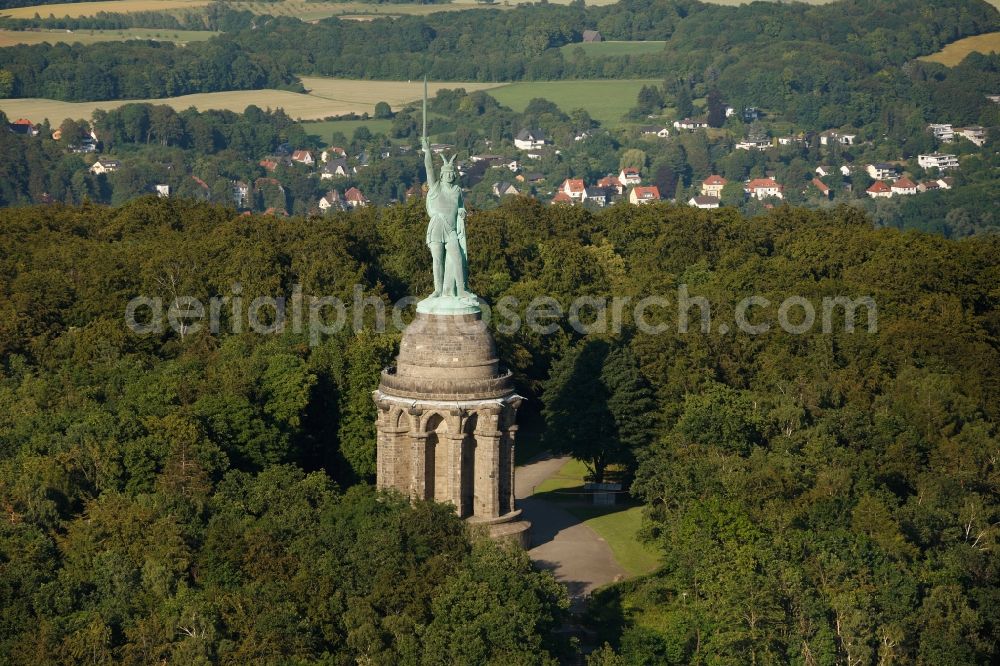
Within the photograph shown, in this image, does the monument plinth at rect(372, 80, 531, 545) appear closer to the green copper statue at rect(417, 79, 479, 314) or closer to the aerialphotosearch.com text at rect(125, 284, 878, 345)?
the green copper statue at rect(417, 79, 479, 314)

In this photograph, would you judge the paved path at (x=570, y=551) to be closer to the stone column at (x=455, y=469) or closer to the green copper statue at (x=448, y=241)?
the stone column at (x=455, y=469)

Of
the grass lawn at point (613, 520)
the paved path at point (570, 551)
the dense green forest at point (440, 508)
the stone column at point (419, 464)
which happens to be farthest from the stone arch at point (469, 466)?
the grass lawn at point (613, 520)

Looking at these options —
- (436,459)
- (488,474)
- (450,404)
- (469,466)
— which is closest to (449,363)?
(450,404)

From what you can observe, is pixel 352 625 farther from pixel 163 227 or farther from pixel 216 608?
pixel 163 227

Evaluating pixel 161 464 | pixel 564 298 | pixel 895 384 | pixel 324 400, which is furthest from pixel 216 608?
pixel 564 298

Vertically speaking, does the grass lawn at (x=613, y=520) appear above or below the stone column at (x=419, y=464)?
below
